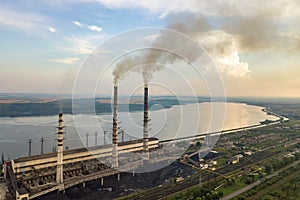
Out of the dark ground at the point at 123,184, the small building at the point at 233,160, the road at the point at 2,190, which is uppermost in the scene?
the small building at the point at 233,160

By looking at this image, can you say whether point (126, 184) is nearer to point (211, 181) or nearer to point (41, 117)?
point (211, 181)

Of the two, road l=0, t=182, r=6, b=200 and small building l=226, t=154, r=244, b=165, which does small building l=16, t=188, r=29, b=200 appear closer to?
road l=0, t=182, r=6, b=200

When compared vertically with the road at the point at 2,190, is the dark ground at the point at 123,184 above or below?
below

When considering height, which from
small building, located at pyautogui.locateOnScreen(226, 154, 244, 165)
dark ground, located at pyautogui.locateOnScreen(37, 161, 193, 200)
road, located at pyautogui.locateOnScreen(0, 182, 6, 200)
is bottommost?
dark ground, located at pyautogui.locateOnScreen(37, 161, 193, 200)

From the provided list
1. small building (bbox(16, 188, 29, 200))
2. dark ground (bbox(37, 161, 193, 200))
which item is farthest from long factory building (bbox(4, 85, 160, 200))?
dark ground (bbox(37, 161, 193, 200))

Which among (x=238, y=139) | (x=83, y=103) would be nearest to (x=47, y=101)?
(x=83, y=103)

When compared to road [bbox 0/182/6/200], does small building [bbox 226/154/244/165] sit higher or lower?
higher

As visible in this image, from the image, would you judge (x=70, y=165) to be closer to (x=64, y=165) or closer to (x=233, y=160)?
(x=64, y=165)

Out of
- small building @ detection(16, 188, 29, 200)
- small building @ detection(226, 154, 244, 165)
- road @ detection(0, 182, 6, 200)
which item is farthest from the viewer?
small building @ detection(226, 154, 244, 165)

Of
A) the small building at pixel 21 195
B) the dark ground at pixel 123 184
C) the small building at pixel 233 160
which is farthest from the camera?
the small building at pixel 233 160

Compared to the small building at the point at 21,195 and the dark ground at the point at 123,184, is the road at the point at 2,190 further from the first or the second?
the dark ground at the point at 123,184

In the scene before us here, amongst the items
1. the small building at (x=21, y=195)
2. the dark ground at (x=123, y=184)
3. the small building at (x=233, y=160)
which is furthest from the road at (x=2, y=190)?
the small building at (x=233, y=160)

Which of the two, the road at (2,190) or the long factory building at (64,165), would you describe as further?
the long factory building at (64,165)
